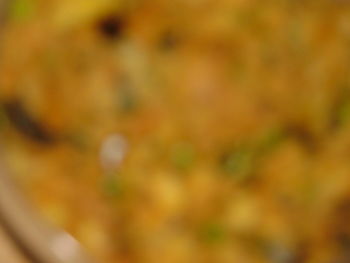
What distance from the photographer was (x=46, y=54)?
0.84m

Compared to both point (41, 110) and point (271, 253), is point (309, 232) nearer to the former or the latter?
point (271, 253)

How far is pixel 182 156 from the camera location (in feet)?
2.68

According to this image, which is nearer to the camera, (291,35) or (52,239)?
(52,239)

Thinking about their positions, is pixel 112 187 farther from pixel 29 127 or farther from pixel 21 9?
pixel 21 9

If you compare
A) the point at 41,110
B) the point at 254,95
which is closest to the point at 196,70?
the point at 254,95

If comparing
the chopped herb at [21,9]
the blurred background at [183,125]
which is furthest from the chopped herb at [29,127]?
the chopped herb at [21,9]

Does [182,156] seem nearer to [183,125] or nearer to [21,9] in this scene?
[183,125]

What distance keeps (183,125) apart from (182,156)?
0.11ft

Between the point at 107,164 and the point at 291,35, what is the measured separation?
260 millimetres

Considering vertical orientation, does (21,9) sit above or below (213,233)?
above

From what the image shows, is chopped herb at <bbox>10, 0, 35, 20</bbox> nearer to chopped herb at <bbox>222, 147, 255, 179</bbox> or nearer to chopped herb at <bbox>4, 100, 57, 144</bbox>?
chopped herb at <bbox>4, 100, 57, 144</bbox>

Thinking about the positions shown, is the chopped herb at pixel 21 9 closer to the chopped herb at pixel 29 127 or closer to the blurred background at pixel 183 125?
the blurred background at pixel 183 125

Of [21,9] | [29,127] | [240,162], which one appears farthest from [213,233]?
[21,9]

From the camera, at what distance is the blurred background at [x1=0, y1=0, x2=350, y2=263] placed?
78 centimetres
